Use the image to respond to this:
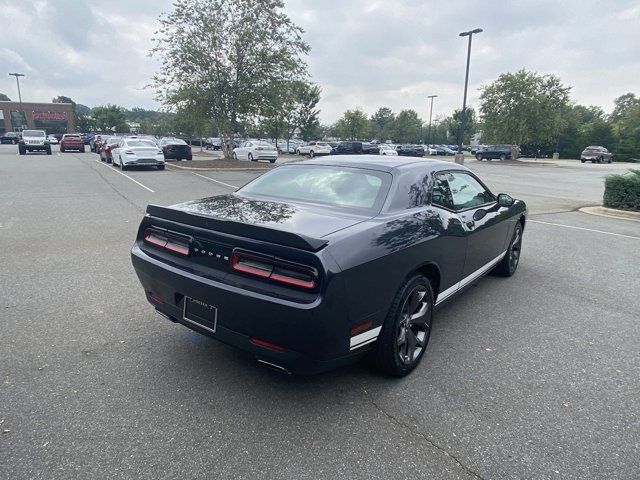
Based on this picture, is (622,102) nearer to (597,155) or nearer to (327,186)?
(597,155)

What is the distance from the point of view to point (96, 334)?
342 centimetres

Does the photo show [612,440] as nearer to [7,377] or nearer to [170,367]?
[170,367]

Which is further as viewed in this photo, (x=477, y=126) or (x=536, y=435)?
(x=477, y=126)

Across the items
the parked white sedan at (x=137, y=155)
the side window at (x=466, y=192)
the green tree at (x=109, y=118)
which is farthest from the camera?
the green tree at (x=109, y=118)

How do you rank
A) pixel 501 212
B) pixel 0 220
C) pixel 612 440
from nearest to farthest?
pixel 612 440, pixel 501 212, pixel 0 220

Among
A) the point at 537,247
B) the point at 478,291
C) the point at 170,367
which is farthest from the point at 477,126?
the point at 170,367

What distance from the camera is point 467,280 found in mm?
3904

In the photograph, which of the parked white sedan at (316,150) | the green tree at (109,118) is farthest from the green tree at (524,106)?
the green tree at (109,118)

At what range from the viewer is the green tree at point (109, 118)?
76.1 m

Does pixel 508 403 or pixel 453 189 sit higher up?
pixel 453 189

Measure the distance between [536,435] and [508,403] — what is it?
0.30 m

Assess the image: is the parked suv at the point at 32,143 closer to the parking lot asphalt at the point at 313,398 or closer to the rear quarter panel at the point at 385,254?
the parking lot asphalt at the point at 313,398

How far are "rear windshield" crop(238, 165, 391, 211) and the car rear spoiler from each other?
2.83 feet

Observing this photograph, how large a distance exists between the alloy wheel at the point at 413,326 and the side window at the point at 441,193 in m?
0.88
